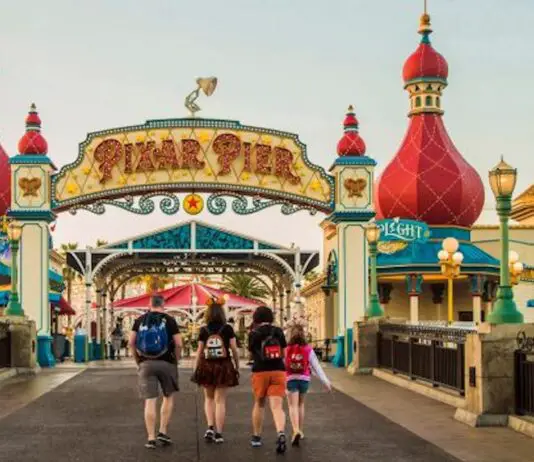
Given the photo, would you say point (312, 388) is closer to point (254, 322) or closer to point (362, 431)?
point (362, 431)

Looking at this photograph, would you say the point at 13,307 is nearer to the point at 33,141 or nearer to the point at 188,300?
the point at 33,141

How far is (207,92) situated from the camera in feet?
109

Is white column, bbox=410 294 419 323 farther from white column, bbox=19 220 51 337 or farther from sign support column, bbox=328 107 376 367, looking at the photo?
white column, bbox=19 220 51 337

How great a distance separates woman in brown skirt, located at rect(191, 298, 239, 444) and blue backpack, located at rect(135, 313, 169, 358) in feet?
1.92

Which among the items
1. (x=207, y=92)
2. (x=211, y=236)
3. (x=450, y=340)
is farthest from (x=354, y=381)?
A: (x=207, y=92)

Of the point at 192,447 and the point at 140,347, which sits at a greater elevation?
the point at 140,347

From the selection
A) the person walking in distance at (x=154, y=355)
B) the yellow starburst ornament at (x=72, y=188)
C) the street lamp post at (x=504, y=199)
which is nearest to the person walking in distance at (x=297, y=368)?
the person walking in distance at (x=154, y=355)

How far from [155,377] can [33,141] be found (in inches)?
798

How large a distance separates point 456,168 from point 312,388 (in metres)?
29.9

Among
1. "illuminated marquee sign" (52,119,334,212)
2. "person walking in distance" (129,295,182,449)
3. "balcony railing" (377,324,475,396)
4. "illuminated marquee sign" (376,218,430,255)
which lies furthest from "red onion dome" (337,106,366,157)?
"person walking in distance" (129,295,182,449)

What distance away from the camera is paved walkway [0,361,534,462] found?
39.7 feet

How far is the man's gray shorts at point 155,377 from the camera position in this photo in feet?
41.7

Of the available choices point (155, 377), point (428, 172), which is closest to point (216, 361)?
point (155, 377)

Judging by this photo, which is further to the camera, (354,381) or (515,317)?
(354,381)
